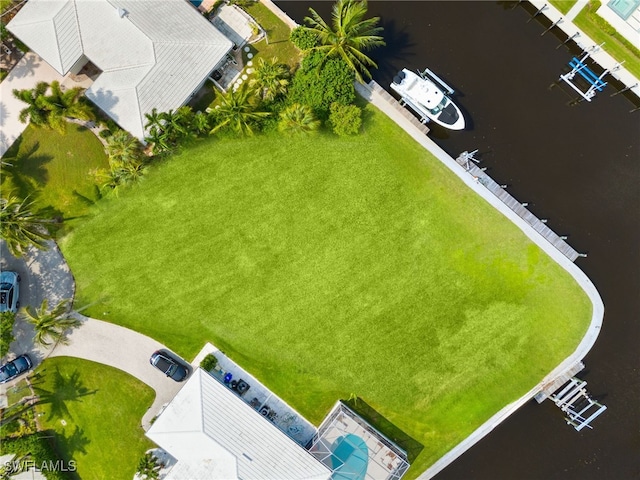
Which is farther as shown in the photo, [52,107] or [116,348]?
[116,348]

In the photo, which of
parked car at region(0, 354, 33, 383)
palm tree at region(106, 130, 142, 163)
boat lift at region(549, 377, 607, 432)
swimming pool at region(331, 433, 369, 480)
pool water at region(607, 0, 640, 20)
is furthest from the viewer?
boat lift at region(549, 377, 607, 432)

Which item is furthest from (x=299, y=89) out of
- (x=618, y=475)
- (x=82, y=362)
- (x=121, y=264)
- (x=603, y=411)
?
(x=618, y=475)

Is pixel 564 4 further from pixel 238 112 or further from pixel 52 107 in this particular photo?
pixel 52 107

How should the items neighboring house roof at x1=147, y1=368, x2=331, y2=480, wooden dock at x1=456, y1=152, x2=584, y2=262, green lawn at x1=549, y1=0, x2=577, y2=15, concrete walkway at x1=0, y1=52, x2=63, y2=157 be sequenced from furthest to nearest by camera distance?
green lawn at x1=549, y1=0, x2=577, y2=15 < wooden dock at x1=456, y1=152, x2=584, y2=262 < concrete walkway at x1=0, y1=52, x2=63, y2=157 < neighboring house roof at x1=147, y1=368, x2=331, y2=480

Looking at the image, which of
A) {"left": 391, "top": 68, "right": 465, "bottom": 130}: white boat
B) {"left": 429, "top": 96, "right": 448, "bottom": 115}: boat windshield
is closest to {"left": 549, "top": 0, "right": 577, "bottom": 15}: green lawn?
{"left": 391, "top": 68, "right": 465, "bottom": 130}: white boat

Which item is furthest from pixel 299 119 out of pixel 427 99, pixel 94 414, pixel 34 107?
pixel 94 414

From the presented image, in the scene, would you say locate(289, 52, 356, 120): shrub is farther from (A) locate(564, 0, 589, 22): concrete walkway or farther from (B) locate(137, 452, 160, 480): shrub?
(B) locate(137, 452, 160, 480): shrub
